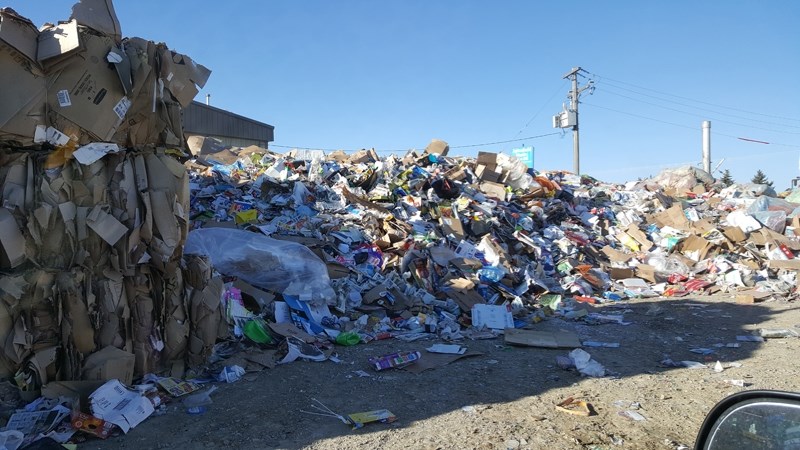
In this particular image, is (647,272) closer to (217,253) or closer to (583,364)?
(583,364)

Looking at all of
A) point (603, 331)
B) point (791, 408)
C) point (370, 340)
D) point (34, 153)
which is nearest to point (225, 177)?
point (370, 340)

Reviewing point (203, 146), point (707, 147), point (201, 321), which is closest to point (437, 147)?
point (203, 146)

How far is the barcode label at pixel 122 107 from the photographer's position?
3.58m

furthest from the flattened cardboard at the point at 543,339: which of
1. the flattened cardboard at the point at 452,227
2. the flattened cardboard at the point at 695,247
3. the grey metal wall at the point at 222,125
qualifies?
the grey metal wall at the point at 222,125

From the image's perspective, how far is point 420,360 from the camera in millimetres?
4449

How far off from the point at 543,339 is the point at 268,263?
2.98 m

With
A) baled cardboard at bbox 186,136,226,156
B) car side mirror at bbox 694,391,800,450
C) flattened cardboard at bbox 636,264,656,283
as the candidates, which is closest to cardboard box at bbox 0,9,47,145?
car side mirror at bbox 694,391,800,450

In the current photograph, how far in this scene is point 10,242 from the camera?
126 inches

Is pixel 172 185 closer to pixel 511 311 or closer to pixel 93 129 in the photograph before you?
pixel 93 129

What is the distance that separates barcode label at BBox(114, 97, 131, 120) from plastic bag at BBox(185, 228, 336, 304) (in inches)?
79.9

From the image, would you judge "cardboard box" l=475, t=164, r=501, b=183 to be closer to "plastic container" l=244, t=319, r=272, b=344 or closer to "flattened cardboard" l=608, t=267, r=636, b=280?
"flattened cardboard" l=608, t=267, r=636, b=280

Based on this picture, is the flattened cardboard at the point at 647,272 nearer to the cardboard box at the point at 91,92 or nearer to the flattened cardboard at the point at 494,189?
the flattened cardboard at the point at 494,189

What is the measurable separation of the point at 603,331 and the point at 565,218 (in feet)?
17.1

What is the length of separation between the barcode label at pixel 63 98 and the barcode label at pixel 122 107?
10.9 inches
